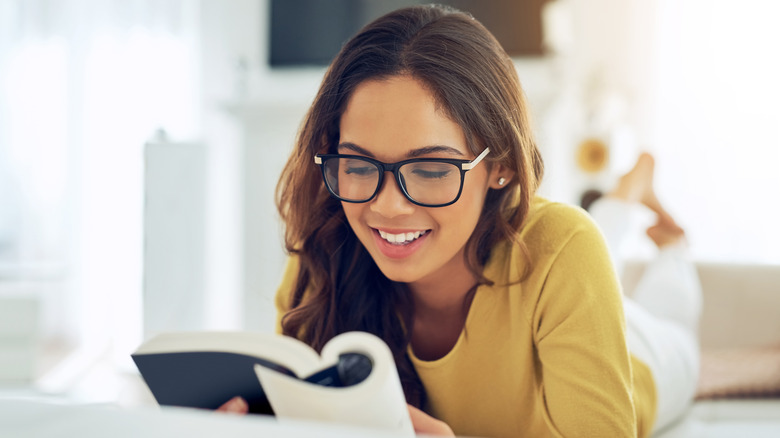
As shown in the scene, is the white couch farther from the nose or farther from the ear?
the nose

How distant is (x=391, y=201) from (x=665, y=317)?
1196 mm

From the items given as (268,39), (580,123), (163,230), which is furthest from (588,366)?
(268,39)

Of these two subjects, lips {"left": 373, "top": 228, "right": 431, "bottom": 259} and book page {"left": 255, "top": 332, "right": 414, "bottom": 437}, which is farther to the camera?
lips {"left": 373, "top": 228, "right": 431, "bottom": 259}

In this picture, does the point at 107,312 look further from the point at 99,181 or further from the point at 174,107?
the point at 174,107

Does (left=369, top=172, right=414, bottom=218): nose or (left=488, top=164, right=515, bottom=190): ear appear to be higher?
(left=488, top=164, right=515, bottom=190): ear

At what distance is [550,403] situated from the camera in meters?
0.99

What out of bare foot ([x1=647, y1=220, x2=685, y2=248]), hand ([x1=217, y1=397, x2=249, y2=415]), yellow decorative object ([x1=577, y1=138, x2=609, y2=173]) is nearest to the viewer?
hand ([x1=217, y1=397, x2=249, y2=415])

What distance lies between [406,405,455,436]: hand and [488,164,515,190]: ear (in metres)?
0.39

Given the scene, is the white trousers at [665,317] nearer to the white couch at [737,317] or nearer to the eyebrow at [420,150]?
the white couch at [737,317]

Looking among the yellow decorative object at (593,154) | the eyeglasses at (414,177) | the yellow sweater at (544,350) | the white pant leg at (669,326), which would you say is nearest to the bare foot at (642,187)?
the white pant leg at (669,326)

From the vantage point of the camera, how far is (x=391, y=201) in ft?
3.11

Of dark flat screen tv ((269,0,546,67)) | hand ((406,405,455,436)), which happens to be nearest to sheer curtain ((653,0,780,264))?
dark flat screen tv ((269,0,546,67))

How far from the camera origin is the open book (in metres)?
0.65

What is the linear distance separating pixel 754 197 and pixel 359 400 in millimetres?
3169
